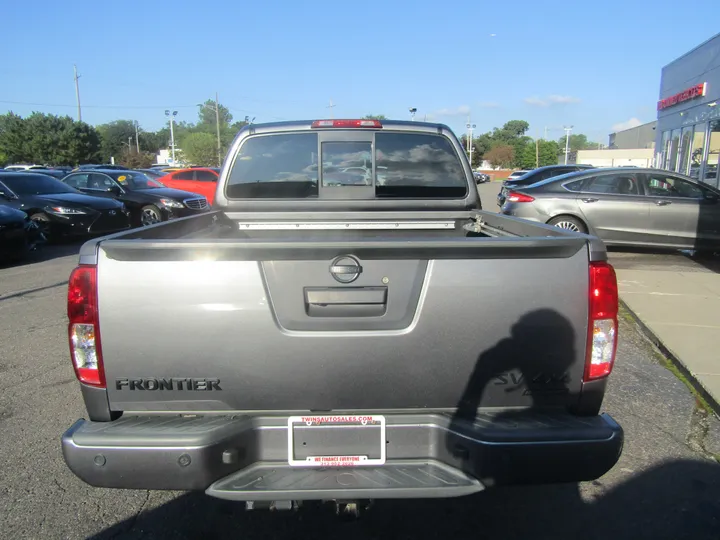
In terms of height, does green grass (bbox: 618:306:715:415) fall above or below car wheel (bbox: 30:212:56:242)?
below

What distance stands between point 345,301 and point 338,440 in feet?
1.91

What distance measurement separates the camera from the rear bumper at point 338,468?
222 centimetres

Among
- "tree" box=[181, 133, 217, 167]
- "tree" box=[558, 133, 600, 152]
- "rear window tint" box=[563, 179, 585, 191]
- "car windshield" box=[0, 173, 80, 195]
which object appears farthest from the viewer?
"tree" box=[558, 133, 600, 152]

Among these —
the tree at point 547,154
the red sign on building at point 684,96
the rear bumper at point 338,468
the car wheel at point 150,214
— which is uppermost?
the red sign on building at point 684,96

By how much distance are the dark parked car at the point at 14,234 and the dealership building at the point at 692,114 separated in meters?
19.4

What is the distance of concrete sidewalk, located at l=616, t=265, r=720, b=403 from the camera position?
521 centimetres

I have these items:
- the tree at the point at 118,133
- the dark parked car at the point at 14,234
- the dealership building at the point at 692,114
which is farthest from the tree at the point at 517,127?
the dark parked car at the point at 14,234

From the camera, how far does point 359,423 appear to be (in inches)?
91.8

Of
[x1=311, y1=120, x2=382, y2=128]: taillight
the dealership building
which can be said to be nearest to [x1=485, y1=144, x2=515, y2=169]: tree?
the dealership building

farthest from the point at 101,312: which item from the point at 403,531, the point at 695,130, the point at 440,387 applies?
the point at 695,130

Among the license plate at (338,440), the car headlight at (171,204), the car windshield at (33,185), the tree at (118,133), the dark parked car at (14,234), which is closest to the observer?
the license plate at (338,440)

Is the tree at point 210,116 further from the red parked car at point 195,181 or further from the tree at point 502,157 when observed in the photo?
the red parked car at point 195,181

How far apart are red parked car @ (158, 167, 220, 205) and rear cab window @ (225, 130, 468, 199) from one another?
15769 mm

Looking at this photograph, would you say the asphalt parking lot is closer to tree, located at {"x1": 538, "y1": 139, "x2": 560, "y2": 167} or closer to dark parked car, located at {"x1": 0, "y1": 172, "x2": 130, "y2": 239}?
dark parked car, located at {"x1": 0, "y1": 172, "x2": 130, "y2": 239}
